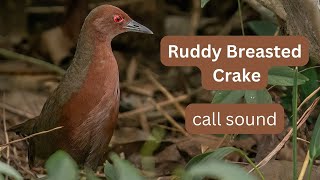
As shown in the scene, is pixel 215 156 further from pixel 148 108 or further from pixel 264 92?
pixel 148 108

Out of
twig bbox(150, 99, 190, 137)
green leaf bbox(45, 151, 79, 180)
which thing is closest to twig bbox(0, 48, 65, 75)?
twig bbox(150, 99, 190, 137)

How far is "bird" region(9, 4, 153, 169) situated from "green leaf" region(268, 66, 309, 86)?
462 millimetres

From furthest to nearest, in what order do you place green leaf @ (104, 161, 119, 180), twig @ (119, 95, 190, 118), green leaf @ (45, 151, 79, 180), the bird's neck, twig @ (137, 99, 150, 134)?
twig @ (119, 95, 190, 118) → twig @ (137, 99, 150, 134) → the bird's neck → green leaf @ (104, 161, 119, 180) → green leaf @ (45, 151, 79, 180)

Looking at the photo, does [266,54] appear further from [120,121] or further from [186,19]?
[186,19]

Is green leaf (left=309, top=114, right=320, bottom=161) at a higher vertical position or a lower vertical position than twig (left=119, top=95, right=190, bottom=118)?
higher

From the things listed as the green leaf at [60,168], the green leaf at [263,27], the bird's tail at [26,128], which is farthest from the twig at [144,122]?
the green leaf at [60,168]

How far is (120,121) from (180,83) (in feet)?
1.65

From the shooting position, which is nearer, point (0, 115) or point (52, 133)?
point (52, 133)

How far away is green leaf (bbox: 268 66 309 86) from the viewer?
2.71 m

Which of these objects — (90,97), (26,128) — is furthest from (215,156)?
(26,128)

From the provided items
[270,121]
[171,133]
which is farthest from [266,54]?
[171,133]

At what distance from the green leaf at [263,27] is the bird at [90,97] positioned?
0.95 m

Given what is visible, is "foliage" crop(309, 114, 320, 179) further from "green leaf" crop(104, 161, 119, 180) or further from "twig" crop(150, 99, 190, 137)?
"twig" crop(150, 99, 190, 137)

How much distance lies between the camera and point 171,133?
386 centimetres
